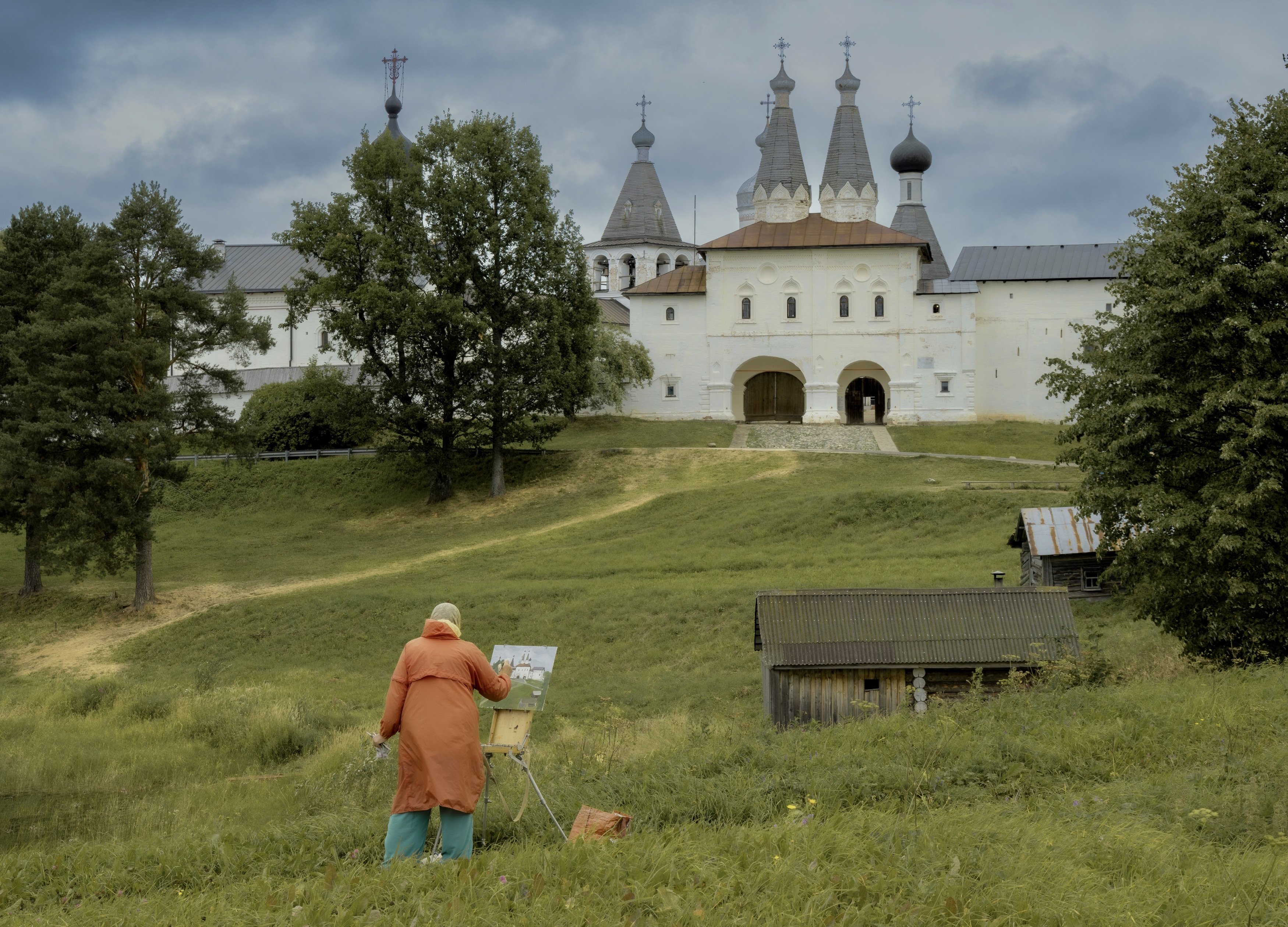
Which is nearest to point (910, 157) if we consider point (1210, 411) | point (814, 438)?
point (814, 438)

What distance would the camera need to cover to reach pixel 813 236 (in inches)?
2128

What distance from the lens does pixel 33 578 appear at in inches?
1245

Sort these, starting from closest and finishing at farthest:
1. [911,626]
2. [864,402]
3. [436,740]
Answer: [436,740], [911,626], [864,402]

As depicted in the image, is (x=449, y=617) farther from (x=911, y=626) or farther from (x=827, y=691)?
(x=911, y=626)

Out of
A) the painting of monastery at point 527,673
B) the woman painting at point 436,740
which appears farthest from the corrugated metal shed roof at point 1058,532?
the woman painting at point 436,740

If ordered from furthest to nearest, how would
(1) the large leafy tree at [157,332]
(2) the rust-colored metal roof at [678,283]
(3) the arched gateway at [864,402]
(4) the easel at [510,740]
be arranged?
(3) the arched gateway at [864,402] → (2) the rust-colored metal roof at [678,283] → (1) the large leafy tree at [157,332] → (4) the easel at [510,740]

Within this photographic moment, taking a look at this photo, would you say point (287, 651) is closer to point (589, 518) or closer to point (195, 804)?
point (589, 518)

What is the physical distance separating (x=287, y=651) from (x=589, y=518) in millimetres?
12863

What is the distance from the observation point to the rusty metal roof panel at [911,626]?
15.4 metres

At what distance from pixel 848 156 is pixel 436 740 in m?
53.8

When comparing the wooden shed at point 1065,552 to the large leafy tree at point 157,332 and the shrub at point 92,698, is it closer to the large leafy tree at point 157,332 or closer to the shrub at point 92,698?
the shrub at point 92,698

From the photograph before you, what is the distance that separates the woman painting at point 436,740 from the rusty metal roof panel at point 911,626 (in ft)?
30.1

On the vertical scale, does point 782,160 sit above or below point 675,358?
above

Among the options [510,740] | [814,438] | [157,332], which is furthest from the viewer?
[814,438]
